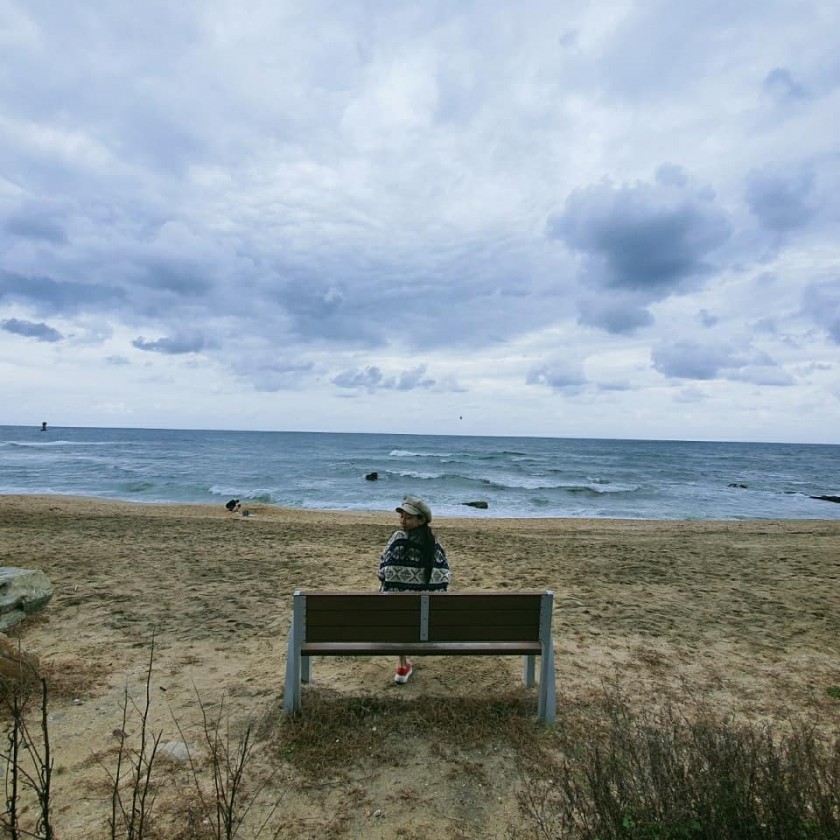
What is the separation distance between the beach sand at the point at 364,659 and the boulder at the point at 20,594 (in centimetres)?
15

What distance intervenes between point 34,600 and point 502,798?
5.28 meters

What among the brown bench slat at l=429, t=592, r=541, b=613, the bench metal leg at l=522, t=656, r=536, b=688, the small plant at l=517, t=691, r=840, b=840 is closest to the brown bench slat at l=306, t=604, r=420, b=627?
the brown bench slat at l=429, t=592, r=541, b=613

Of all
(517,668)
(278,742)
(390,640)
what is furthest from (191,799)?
(517,668)

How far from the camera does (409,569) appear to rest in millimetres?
4566

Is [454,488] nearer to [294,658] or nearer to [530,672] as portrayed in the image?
[530,672]

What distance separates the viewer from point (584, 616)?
21.3ft

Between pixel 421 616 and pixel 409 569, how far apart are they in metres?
0.75

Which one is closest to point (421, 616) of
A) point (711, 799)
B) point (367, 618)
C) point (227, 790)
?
point (367, 618)

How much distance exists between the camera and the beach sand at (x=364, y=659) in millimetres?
3107

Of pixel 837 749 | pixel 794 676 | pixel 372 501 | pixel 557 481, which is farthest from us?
→ pixel 557 481

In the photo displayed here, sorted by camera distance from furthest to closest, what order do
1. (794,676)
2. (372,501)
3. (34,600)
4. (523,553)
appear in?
(372,501) < (523,553) < (34,600) < (794,676)

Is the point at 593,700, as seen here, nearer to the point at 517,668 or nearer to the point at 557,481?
the point at 517,668

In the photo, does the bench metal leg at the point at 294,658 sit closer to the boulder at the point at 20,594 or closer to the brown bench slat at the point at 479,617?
the brown bench slat at the point at 479,617

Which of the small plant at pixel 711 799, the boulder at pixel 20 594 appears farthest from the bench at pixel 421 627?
the boulder at pixel 20 594
